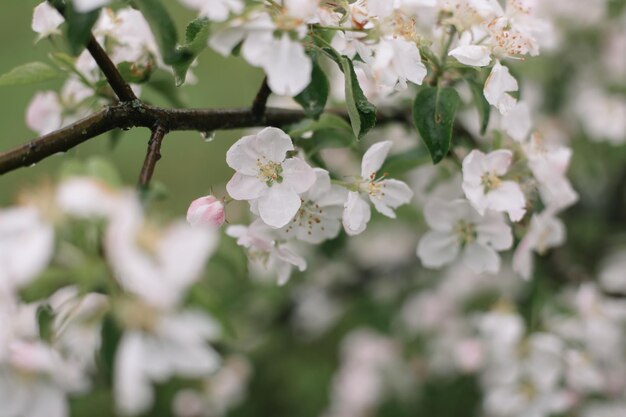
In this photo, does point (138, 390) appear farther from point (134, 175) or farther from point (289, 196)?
point (134, 175)

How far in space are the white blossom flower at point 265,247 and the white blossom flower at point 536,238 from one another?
1.45 feet

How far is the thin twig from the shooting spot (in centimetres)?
120

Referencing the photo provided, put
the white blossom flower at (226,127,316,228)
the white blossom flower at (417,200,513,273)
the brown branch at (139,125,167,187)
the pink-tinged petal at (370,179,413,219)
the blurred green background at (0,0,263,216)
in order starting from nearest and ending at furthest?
the brown branch at (139,125,167,187) < the white blossom flower at (226,127,316,228) < the pink-tinged petal at (370,179,413,219) < the white blossom flower at (417,200,513,273) < the blurred green background at (0,0,263,216)

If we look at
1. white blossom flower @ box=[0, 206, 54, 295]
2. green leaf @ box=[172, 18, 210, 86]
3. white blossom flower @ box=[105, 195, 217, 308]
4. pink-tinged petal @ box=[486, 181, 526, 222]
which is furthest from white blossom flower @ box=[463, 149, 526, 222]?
white blossom flower @ box=[0, 206, 54, 295]

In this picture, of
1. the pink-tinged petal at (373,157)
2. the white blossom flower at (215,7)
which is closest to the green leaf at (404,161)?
the pink-tinged petal at (373,157)

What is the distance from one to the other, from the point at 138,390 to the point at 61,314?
1.12 feet

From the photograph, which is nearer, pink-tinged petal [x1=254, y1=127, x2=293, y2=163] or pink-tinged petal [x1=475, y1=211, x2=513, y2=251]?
pink-tinged petal [x1=254, y1=127, x2=293, y2=163]

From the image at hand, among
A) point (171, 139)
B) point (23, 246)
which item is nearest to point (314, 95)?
point (23, 246)

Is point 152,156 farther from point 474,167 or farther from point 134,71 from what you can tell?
point 474,167

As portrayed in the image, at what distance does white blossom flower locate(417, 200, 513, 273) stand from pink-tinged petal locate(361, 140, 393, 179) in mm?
201

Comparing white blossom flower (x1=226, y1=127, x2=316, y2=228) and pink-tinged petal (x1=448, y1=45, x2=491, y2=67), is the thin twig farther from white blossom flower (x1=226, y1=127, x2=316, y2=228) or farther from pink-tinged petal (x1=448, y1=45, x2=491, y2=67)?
pink-tinged petal (x1=448, y1=45, x2=491, y2=67)

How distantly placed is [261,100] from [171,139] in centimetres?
360

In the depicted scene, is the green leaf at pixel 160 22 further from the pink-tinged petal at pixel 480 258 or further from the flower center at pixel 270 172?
the pink-tinged petal at pixel 480 258

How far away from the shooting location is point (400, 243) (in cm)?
268
